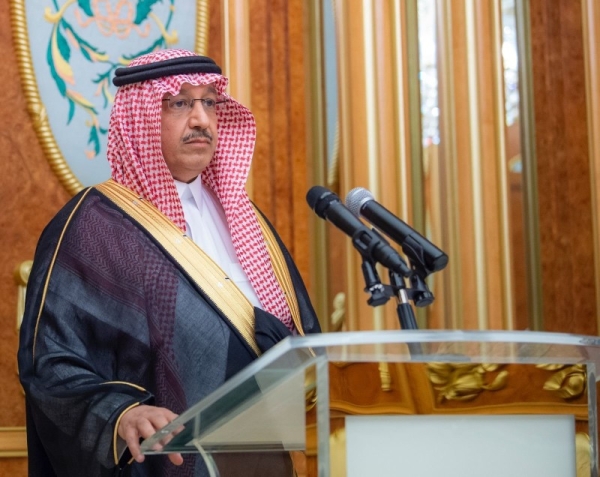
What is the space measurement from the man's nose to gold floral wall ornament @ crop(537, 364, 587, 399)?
49.4 inches

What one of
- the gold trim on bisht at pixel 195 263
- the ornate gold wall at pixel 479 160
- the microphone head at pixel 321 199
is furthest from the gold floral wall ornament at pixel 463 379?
the ornate gold wall at pixel 479 160

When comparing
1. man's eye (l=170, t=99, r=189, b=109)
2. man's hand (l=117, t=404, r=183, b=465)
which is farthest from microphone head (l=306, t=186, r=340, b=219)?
man's eye (l=170, t=99, r=189, b=109)

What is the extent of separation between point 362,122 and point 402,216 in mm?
293

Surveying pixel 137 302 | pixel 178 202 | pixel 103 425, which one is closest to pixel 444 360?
pixel 103 425

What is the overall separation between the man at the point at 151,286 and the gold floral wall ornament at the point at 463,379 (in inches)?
25.3

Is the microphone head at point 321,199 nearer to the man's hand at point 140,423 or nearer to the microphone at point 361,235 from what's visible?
the microphone at point 361,235

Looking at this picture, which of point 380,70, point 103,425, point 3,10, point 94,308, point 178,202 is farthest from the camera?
point 380,70

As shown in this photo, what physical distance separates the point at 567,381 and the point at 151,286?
105 cm

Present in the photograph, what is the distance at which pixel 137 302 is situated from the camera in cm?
216

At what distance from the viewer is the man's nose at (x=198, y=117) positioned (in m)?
2.40

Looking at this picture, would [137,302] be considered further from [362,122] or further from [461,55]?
[461,55]

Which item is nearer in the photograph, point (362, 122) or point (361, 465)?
point (361, 465)

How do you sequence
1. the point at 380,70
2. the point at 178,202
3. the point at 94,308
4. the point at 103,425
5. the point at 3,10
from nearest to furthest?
the point at 103,425 → the point at 94,308 → the point at 178,202 → the point at 3,10 → the point at 380,70

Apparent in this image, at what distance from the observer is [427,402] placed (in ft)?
4.24
